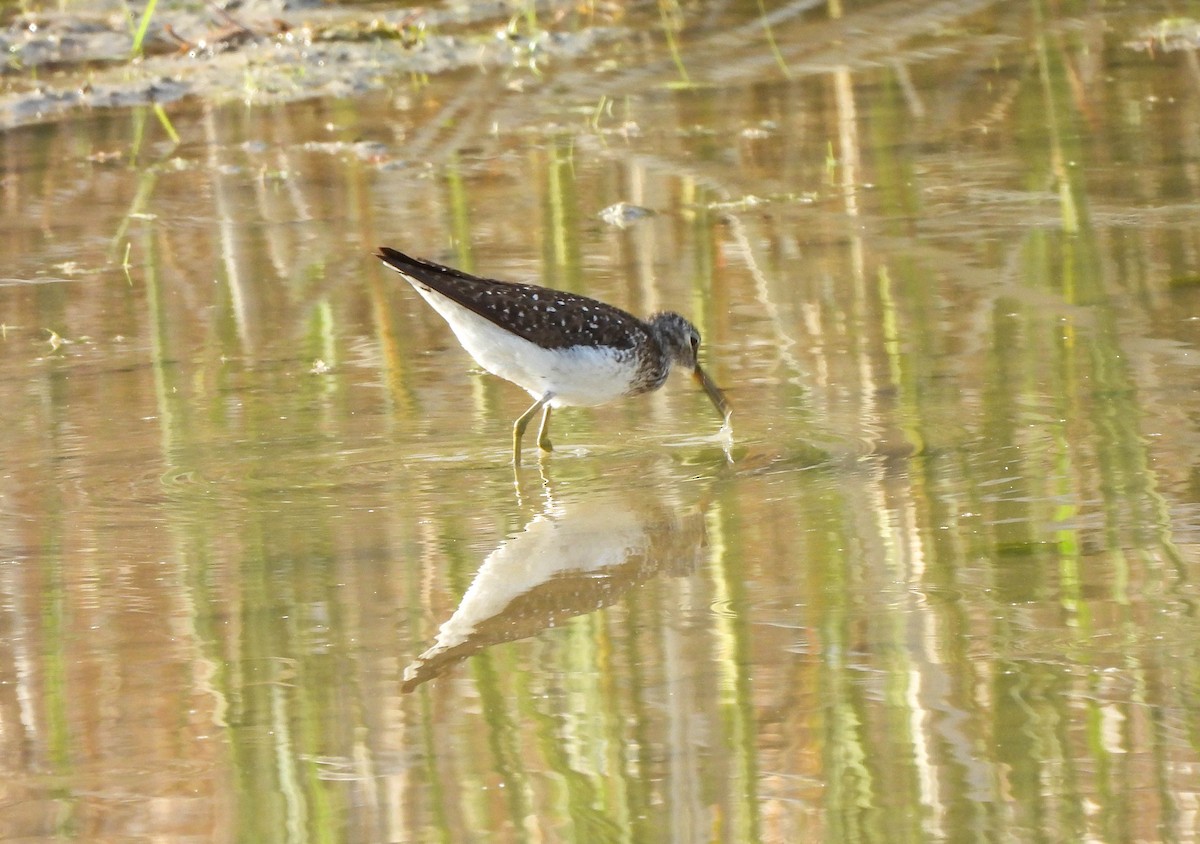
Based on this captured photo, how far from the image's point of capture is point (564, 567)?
512 cm

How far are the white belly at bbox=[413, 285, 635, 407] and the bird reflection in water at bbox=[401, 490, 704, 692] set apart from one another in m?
0.82

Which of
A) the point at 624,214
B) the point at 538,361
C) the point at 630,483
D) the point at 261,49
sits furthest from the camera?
the point at 261,49

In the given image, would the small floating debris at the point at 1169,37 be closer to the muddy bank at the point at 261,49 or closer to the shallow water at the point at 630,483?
the shallow water at the point at 630,483

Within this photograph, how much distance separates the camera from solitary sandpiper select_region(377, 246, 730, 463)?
6453 millimetres

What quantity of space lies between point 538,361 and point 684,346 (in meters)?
0.52

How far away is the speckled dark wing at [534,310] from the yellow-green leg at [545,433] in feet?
0.79

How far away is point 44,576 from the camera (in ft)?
16.9

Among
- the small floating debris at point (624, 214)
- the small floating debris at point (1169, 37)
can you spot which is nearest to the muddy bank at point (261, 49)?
the small floating debris at point (1169, 37)

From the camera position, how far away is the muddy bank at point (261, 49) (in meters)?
12.1

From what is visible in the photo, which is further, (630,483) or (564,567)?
(630,483)

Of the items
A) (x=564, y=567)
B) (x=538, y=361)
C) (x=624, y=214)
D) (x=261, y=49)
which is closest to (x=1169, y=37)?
(x=624, y=214)

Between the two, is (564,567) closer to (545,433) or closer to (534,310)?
(545,433)

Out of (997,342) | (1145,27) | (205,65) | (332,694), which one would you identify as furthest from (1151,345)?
(205,65)

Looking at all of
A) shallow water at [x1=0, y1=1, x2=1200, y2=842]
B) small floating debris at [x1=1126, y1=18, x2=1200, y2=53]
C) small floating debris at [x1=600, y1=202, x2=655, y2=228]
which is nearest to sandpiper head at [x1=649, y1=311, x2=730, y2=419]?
shallow water at [x1=0, y1=1, x2=1200, y2=842]
